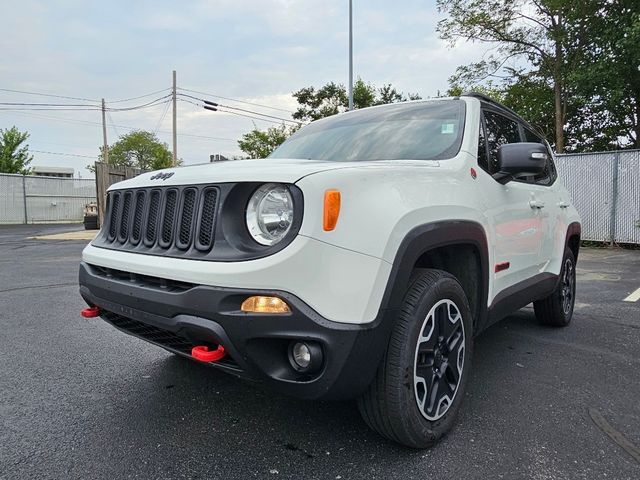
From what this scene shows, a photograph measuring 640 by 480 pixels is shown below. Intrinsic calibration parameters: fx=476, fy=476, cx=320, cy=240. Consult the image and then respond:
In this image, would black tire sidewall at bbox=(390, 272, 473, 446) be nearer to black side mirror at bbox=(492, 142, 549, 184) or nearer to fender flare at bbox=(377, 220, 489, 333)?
fender flare at bbox=(377, 220, 489, 333)

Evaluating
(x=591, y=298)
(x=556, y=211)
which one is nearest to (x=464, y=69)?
(x=591, y=298)

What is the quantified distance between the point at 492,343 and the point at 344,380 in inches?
97.8

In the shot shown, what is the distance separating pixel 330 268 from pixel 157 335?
39.9 inches

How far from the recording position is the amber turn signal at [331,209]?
5.87 feet

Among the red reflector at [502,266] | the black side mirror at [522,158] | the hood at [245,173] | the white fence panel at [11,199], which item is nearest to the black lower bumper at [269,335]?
the hood at [245,173]

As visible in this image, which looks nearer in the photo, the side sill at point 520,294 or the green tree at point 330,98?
the side sill at point 520,294

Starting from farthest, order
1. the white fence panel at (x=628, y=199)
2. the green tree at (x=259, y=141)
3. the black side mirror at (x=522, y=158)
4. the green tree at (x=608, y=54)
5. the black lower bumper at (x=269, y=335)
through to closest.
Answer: the green tree at (x=259, y=141), the green tree at (x=608, y=54), the white fence panel at (x=628, y=199), the black side mirror at (x=522, y=158), the black lower bumper at (x=269, y=335)

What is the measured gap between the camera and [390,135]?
3.00m

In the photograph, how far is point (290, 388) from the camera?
189 cm

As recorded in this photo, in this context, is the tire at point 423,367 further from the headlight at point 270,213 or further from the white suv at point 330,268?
the headlight at point 270,213

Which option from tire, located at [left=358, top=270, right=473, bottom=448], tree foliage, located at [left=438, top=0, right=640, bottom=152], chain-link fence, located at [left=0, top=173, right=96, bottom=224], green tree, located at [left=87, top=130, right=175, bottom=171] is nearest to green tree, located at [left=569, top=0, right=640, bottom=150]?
tree foliage, located at [left=438, top=0, right=640, bottom=152]

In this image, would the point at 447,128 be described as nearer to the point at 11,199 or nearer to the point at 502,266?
the point at 502,266

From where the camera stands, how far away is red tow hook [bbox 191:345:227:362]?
192 cm

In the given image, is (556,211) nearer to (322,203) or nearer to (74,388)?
(322,203)
